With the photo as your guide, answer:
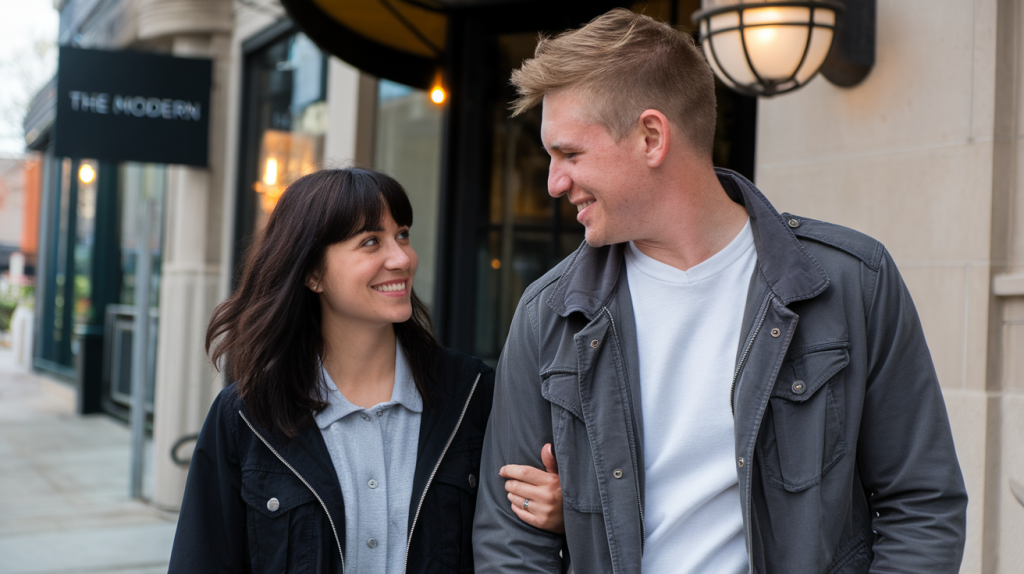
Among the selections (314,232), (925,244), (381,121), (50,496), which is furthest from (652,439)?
(50,496)

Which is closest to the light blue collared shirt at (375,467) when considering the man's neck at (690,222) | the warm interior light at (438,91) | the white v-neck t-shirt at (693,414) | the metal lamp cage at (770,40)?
the white v-neck t-shirt at (693,414)

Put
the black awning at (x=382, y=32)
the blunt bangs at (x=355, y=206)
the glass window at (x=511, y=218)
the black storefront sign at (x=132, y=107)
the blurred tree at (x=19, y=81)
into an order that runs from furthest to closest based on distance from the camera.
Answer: the blurred tree at (x=19, y=81) < the black storefront sign at (x=132, y=107) < the glass window at (x=511, y=218) < the black awning at (x=382, y=32) < the blunt bangs at (x=355, y=206)

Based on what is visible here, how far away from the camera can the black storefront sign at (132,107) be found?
776 cm

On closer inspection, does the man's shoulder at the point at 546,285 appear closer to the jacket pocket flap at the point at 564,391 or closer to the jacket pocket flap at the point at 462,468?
the jacket pocket flap at the point at 564,391

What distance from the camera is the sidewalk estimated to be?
619 centimetres

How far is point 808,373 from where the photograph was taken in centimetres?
183

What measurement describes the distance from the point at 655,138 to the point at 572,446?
2.17ft

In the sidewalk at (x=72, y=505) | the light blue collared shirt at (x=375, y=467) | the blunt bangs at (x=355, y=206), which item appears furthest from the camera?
the sidewalk at (x=72, y=505)

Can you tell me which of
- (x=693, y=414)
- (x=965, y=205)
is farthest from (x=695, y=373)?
(x=965, y=205)

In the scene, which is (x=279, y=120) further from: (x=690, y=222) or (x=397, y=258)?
(x=690, y=222)

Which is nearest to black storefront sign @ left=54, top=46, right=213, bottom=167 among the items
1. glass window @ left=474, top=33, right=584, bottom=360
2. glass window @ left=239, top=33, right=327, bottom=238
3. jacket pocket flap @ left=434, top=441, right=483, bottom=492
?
glass window @ left=239, top=33, right=327, bottom=238

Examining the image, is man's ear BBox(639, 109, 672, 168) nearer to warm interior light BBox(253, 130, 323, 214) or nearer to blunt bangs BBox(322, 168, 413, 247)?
blunt bangs BBox(322, 168, 413, 247)

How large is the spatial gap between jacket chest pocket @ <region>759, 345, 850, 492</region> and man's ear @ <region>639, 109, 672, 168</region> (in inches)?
19.1

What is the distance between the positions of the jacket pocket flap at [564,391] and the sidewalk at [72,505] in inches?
196
